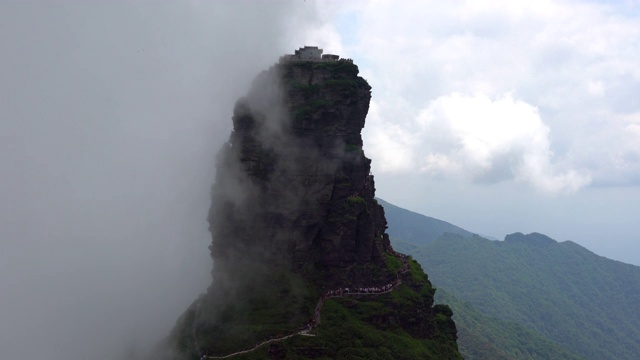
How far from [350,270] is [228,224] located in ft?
67.6

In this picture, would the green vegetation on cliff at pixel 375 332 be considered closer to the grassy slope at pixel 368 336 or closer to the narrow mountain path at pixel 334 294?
the grassy slope at pixel 368 336

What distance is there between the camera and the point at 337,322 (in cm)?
8000

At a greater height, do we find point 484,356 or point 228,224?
point 228,224

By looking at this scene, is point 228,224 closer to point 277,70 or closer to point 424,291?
point 277,70

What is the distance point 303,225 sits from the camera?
85688 mm

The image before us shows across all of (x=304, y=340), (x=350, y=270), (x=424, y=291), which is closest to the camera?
(x=304, y=340)

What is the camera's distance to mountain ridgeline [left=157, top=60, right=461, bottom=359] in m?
82.4

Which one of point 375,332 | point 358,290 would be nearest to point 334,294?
point 358,290

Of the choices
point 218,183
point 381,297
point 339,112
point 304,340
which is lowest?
point 304,340

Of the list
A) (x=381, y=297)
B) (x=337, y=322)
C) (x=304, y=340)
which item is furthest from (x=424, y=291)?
(x=304, y=340)

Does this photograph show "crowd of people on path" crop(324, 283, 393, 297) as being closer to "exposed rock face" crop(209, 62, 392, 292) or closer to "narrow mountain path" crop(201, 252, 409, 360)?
"narrow mountain path" crop(201, 252, 409, 360)

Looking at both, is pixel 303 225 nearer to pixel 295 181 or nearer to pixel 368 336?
pixel 295 181

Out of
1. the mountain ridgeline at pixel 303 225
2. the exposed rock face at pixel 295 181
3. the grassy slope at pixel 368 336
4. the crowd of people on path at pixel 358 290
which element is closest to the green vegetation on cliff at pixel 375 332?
the grassy slope at pixel 368 336

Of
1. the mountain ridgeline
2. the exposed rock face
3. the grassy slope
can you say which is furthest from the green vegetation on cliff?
the exposed rock face
